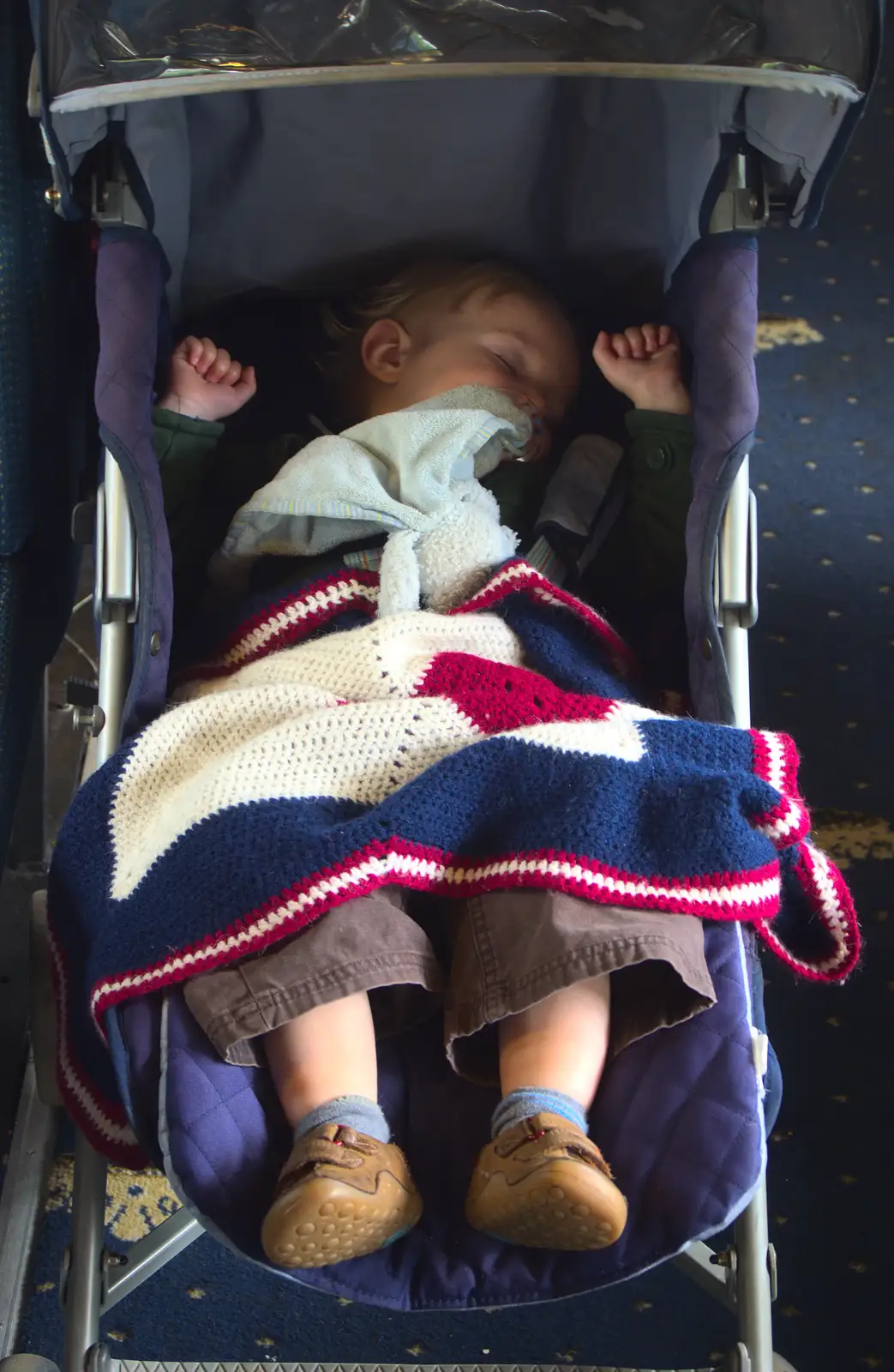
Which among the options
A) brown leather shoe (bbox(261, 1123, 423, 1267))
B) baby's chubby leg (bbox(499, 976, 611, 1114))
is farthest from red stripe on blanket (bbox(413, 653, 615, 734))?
brown leather shoe (bbox(261, 1123, 423, 1267))

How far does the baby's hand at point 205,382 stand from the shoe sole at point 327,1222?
0.75m

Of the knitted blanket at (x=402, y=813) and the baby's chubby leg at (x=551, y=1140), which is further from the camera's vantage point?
the knitted blanket at (x=402, y=813)

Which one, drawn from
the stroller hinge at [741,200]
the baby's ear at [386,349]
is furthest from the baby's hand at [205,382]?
the stroller hinge at [741,200]

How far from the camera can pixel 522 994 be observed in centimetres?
97

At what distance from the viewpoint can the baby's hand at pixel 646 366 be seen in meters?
1.38

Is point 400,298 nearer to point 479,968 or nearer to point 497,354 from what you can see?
point 497,354

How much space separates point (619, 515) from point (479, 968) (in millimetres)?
557

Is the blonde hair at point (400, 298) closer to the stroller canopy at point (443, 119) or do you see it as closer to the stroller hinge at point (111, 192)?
the stroller canopy at point (443, 119)

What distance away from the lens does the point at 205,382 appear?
1389 mm

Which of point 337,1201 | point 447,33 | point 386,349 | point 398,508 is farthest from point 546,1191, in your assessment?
point 386,349

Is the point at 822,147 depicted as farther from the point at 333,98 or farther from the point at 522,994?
the point at 522,994

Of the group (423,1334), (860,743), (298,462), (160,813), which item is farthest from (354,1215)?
(860,743)

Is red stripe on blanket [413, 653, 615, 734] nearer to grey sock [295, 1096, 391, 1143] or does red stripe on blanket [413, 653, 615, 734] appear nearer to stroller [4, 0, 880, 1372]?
stroller [4, 0, 880, 1372]

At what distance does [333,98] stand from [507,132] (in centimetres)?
17
